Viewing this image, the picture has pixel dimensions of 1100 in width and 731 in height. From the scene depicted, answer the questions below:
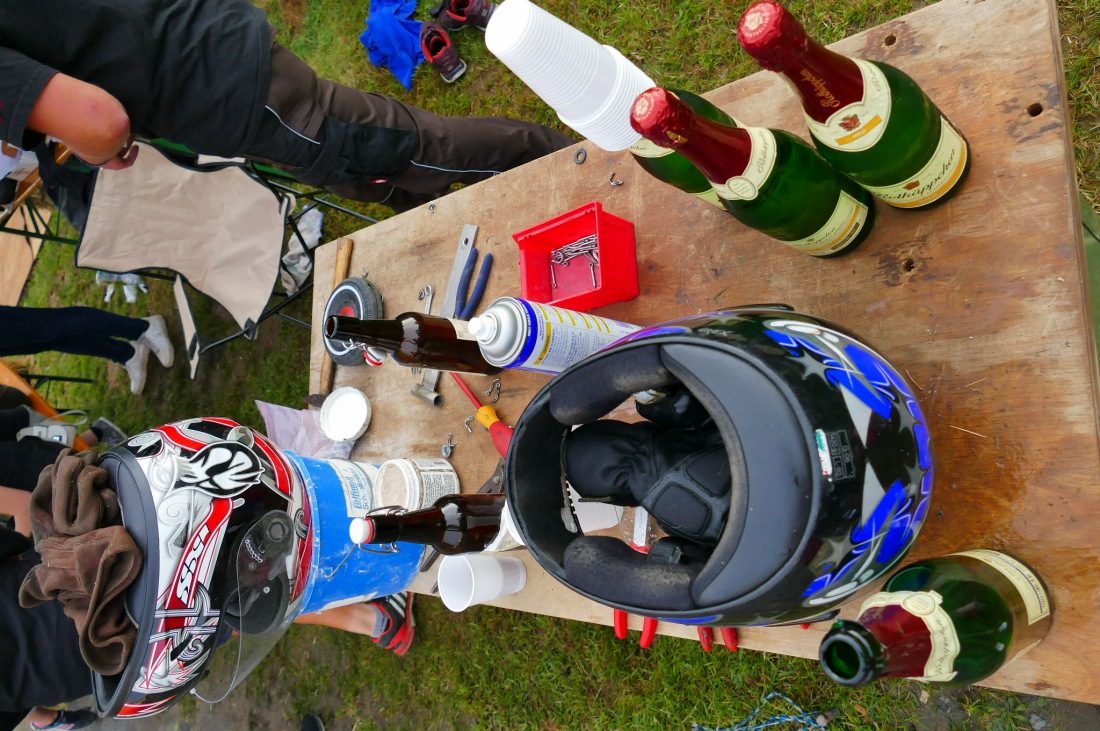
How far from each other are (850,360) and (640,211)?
23.2 inches

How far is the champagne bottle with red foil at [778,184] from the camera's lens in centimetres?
77

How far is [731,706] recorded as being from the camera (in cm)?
184

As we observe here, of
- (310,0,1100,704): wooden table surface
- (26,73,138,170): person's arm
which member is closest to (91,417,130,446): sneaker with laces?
(26,73,138,170): person's arm

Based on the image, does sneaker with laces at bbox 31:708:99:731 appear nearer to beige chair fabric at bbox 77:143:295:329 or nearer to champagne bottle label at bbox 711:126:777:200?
beige chair fabric at bbox 77:143:295:329

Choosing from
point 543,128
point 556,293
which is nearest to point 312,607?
point 556,293

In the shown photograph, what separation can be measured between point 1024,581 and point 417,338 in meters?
0.91

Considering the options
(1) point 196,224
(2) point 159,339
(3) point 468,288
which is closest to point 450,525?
(3) point 468,288

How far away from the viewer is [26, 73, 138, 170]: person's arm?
1373 mm

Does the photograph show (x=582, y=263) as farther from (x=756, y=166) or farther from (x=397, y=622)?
(x=397, y=622)

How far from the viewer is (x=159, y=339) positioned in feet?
11.3

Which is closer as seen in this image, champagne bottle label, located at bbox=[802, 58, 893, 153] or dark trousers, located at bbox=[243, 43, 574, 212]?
champagne bottle label, located at bbox=[802, 58, 893, 153]

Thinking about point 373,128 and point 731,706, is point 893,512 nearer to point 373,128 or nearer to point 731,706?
point 731,706

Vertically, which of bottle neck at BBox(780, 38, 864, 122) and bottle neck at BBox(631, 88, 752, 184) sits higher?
bottle neck at BBox(780, 38, 864, 122)

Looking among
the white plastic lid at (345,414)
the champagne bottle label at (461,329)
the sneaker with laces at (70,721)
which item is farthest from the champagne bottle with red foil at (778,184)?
the sneaker with laces at (70,721)
